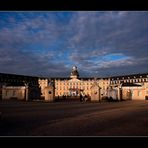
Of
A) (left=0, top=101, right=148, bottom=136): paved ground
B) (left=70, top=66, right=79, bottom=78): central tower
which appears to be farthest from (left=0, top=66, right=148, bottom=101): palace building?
(left=0, top=101, right=148, bottom=136): paved ground

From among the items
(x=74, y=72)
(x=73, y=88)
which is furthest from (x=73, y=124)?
(x=74, y=72)

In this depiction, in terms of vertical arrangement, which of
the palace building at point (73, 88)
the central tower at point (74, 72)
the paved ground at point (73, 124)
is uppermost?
the central tower at point (74, 72)

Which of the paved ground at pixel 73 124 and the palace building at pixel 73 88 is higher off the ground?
the palace building at pixel 73 88

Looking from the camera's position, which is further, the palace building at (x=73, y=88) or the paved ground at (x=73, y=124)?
the palace building at (x=73, y=88)

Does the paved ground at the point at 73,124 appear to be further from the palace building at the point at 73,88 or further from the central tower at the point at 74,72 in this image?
the central tower at the point at 74,72

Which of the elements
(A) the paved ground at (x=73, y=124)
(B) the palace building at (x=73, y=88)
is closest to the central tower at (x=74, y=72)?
(B) the palace building at (x=73, y=88)

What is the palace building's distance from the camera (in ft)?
169

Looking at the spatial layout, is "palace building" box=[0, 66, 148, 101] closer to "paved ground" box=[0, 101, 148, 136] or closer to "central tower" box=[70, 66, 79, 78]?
"central tower" box=[70, 66, 79, 78]

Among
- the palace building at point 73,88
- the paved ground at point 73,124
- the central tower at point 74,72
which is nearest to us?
the paved ground at point 73,124

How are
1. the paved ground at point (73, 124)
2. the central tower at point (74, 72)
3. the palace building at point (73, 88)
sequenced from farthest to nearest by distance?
the central tower at point (74, 72) → the palace building at point (73, 88) → the paved ground at point (73, 124)

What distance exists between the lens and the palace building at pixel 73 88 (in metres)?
51.4

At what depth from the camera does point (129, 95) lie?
72750mm
